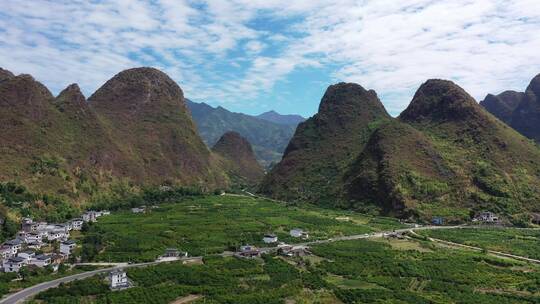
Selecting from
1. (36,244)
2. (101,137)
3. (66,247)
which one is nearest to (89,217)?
(36,244)

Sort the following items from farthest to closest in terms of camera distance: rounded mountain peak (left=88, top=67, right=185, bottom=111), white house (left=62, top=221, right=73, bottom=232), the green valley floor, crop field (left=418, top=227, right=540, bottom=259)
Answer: rounded mountain peak (left=88, top=67, right=185, bottom=111), white house (left=62, top=221, right=73, bottom=232), crop field (left=418, top=227, right=540, bottom=259), the green valley floor

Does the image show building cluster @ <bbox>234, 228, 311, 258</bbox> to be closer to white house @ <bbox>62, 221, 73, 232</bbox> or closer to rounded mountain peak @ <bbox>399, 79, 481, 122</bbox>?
white house @ <bbox>62, 221, 73, 232</bbox>

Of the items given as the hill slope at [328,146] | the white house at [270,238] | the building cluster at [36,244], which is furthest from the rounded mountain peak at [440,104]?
the building cluster at [36,244]

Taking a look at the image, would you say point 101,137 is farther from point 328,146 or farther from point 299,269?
point 299,269

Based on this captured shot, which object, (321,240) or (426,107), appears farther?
(426,107)

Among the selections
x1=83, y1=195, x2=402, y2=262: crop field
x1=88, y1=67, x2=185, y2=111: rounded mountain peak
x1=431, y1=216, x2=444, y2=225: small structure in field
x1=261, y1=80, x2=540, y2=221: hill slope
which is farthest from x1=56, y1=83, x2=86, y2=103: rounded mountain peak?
x1=431, y1=216, x2=444, y2=225: small structure in field

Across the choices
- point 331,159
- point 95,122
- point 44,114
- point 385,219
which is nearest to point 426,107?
point 331,159

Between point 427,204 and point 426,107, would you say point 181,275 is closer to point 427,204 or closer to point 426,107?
point 427,204
